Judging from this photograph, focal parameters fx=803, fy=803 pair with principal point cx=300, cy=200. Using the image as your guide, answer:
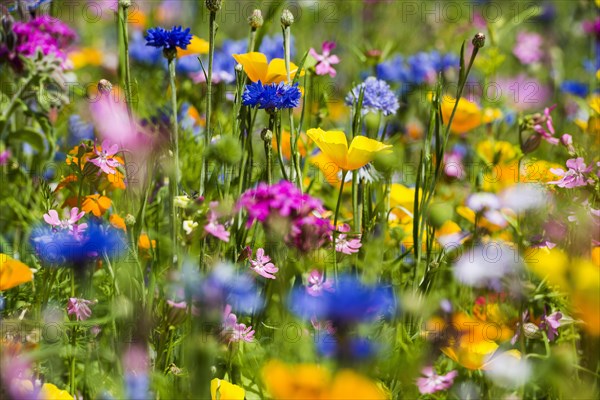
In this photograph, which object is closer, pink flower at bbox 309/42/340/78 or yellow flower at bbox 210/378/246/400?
yellow flower at bbox 210/378/246/400

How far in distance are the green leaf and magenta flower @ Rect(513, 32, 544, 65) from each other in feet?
5.99

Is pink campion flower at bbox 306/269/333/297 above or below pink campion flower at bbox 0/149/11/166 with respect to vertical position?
below

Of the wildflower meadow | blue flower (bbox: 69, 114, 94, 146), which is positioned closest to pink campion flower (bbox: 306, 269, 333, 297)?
the wildflower meadow

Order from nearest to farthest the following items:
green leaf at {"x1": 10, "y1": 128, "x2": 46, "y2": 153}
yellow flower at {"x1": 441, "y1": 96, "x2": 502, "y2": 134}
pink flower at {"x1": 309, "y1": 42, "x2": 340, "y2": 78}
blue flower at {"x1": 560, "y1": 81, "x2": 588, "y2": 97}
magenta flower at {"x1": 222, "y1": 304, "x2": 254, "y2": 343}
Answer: magenta flower at {"x1": 222, "y1": 304, "x2": 254, "y2": 343}, pink flower at {"x1": 309, "y1": 42, "x2": 340, "y2": 78}, green leaf at {"x1": 10, "y1": 128, "x2": 46, "y2": 153}, yellow flower at {"x1": 441, "y1": 96, "x2": 502, "y2": 134}, blue flower at {"x1": 560, "y1": 81, "x2": 588, "y2": 97}

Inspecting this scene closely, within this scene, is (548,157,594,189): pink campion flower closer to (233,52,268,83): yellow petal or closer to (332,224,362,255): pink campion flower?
(332,224,362,255): pink campion flower

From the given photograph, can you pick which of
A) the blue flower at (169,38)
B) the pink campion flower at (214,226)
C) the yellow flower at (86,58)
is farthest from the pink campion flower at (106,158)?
the yellow flower at (86,58)

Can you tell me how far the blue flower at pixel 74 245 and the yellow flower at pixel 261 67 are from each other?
0.29m

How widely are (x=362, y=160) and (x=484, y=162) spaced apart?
69 centimetres

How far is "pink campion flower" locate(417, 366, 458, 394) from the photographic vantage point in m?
1.00

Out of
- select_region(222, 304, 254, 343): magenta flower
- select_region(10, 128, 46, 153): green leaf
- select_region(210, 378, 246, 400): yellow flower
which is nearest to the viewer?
select_region(210, 378, 246, 400): yellow flower

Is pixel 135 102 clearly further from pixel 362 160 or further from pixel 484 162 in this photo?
pixel 484 162

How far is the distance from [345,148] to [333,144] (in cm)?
2

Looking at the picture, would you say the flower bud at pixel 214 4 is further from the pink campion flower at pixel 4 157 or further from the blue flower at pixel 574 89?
the blue flower at pixel 574 89

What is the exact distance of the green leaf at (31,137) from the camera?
1457 millimetres
